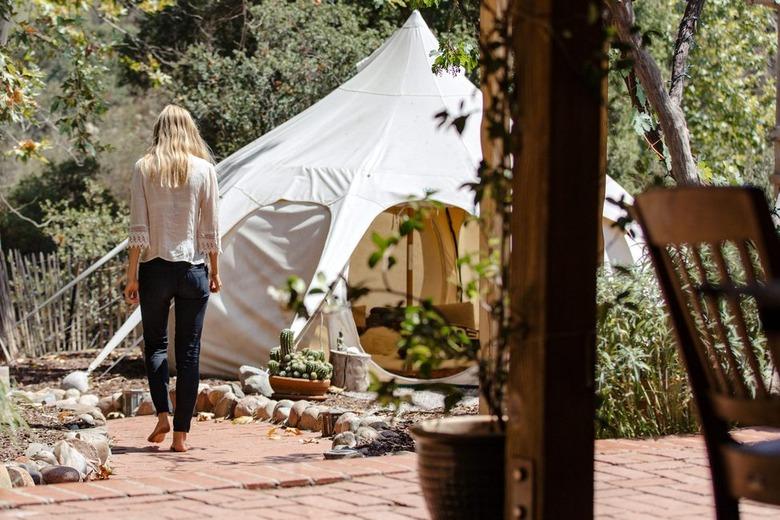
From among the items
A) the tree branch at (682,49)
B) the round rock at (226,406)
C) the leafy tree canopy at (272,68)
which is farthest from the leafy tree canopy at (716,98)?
the round rock at (226,406)

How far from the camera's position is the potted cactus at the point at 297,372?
343 inches

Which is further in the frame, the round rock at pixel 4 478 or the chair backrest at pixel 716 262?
the round rock at pixel 4 478

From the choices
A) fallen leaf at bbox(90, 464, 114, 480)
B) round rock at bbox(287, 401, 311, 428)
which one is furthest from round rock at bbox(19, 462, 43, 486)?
round rock at bbox(287, 401, 311, 428)

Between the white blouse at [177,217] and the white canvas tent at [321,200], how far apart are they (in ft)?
11.3

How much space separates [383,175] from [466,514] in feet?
24.6

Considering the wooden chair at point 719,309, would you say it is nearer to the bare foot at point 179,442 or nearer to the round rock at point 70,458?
the round rock at point 70,458

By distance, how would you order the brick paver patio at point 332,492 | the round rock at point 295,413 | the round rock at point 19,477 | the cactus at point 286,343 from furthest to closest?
the cactus at point 286,343
the round rock at point 295,413
the round rock at point 19,477
the brick paver patio at point 332,492

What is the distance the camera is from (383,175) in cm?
1027

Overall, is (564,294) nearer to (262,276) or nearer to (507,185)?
(507,185)

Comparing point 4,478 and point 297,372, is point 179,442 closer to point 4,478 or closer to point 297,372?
point 4,478

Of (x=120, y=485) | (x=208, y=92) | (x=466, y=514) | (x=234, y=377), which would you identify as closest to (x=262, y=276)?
(x=234, y=377)

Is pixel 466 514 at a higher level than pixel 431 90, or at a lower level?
lower

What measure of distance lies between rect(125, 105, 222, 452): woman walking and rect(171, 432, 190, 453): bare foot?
26 centimetres

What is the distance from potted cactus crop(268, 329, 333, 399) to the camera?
28.6ft
